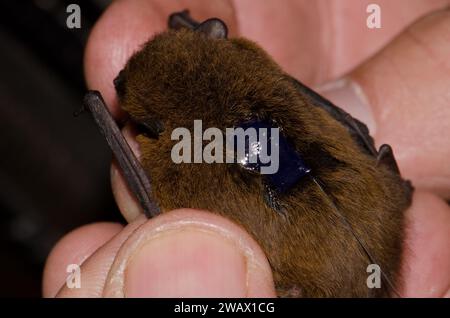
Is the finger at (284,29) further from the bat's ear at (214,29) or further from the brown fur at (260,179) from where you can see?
the brown fur at (260,179)

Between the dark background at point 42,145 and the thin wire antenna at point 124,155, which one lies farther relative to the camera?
the dark background at point 42,145

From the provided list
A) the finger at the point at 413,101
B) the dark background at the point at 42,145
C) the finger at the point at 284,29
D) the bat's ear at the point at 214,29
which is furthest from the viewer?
the dark background at the point at 42,145

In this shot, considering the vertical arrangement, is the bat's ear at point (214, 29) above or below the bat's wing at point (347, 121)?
above

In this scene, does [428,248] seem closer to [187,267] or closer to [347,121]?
[347,121]

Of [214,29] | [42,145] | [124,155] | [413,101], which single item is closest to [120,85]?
[124,155]

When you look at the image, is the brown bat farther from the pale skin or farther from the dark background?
the dark background

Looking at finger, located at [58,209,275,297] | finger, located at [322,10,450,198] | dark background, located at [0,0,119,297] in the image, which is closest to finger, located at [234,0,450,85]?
finger, located at [322,10,450,198]

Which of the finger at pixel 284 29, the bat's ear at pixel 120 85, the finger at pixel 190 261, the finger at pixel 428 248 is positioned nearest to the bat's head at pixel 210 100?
the bat's ear at pixel 120 85

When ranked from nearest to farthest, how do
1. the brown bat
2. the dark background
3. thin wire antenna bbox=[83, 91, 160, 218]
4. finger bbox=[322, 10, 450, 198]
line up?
the brown bat, thin wire antenna bbox=[83, 91, 160, 218], finger bbox=[322, 10, 450, 198], the dark background

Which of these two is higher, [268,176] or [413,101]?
[413,101]
